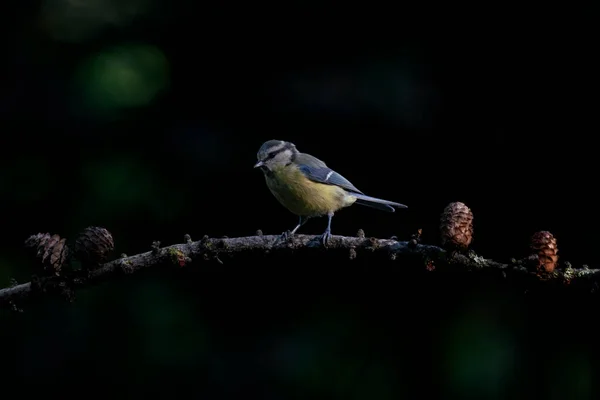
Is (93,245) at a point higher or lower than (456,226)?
lower

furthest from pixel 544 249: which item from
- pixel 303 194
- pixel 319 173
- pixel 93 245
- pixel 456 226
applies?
pixel 319 173

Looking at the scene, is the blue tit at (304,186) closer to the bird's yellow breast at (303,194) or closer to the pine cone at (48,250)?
the bird's yellow breast at (303,194)

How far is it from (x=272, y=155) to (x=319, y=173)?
16 cm

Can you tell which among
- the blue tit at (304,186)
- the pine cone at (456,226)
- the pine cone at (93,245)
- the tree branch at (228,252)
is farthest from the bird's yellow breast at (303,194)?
the pine cone at (456,226)

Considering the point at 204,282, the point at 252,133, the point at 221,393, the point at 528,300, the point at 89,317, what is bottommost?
the point at 221,393

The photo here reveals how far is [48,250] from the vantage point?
1444mm

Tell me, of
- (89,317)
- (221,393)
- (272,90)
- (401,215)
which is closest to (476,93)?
(401,215)

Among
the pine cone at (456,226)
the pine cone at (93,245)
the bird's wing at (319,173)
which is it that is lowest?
the pine cone at (93,245)

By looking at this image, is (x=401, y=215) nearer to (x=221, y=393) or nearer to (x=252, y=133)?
(x=252, y=133)

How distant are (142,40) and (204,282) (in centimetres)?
89

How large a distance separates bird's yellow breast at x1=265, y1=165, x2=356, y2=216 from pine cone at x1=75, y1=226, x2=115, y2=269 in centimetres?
103

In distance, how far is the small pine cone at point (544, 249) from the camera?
3.86ft

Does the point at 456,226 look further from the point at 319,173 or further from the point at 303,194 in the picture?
the point at 319,173

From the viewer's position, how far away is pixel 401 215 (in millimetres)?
2701
